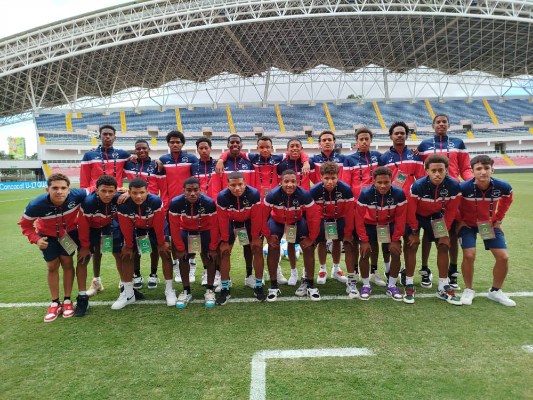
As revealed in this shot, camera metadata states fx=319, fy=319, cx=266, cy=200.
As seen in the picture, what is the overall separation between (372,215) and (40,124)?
40.5 metres

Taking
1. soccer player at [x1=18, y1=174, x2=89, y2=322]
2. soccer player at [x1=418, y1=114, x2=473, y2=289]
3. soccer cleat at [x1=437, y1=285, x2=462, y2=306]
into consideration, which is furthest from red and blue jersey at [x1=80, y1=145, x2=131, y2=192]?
soccer cleat at [x1=437, y1=285, x2=462, y2=306]

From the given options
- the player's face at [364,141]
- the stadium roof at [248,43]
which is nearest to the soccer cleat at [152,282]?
the player's face at [364,141]

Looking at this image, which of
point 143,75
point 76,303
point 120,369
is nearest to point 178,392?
point 120,369

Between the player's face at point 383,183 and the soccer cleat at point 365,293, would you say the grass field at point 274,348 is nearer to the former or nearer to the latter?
the soccer cleat at point 365,293

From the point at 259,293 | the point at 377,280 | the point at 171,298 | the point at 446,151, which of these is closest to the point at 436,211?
the point at 446,151

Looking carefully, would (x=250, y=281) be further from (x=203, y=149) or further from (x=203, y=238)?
(x=203, y=149)

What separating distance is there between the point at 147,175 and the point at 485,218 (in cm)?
449

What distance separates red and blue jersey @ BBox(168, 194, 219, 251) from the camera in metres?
3.93

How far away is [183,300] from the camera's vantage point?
387 cm

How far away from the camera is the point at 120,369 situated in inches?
102

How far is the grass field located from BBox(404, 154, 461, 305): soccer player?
0.87ft

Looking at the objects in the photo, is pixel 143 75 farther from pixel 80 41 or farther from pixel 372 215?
pixel 372 215

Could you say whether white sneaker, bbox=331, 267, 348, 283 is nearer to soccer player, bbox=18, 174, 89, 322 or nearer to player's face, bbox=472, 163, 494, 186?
player's face, bbox=472, 163, 494, 186

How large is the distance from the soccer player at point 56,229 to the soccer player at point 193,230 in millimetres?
1128
